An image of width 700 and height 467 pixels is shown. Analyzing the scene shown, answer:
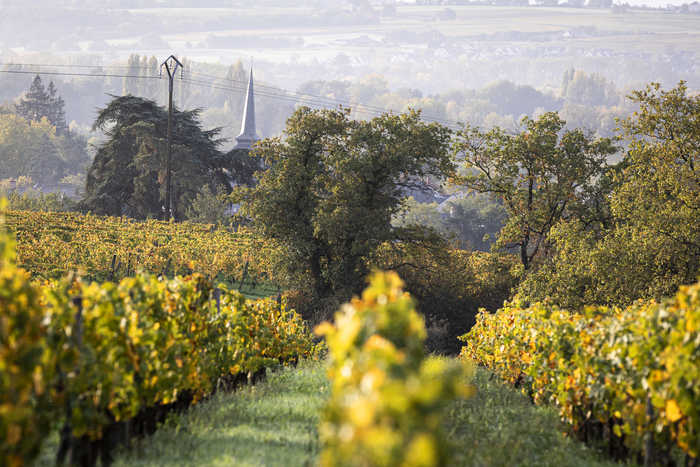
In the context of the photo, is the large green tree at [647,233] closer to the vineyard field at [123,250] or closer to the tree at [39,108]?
the vineyard field at [123,250]

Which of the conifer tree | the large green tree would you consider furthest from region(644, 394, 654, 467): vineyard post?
the conifer tree

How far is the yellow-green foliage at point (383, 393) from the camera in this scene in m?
2.37

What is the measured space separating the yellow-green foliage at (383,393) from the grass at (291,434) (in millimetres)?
1470

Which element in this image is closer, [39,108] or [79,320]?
[79,320]

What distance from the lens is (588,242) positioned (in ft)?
60.5

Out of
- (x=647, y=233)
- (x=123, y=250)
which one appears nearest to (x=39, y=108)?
(x=123, y=250)

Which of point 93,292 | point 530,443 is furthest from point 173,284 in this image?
point 530,443

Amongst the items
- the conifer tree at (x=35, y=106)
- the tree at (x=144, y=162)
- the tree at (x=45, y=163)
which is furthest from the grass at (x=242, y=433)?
the conifer tree at (x=35, y=106)

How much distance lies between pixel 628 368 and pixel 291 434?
3400 millimetres

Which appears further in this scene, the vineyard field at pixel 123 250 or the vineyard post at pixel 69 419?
the vineyard field at pixel 123 250

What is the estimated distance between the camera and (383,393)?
248cm

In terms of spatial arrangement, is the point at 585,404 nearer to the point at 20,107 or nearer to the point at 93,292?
the point at 93,292

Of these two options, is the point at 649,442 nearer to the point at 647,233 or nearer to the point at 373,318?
the point at 373,318

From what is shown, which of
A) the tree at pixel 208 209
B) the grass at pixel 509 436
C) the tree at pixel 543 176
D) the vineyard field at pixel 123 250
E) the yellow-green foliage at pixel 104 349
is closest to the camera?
the yellow-green foliage at pixel 104 349
